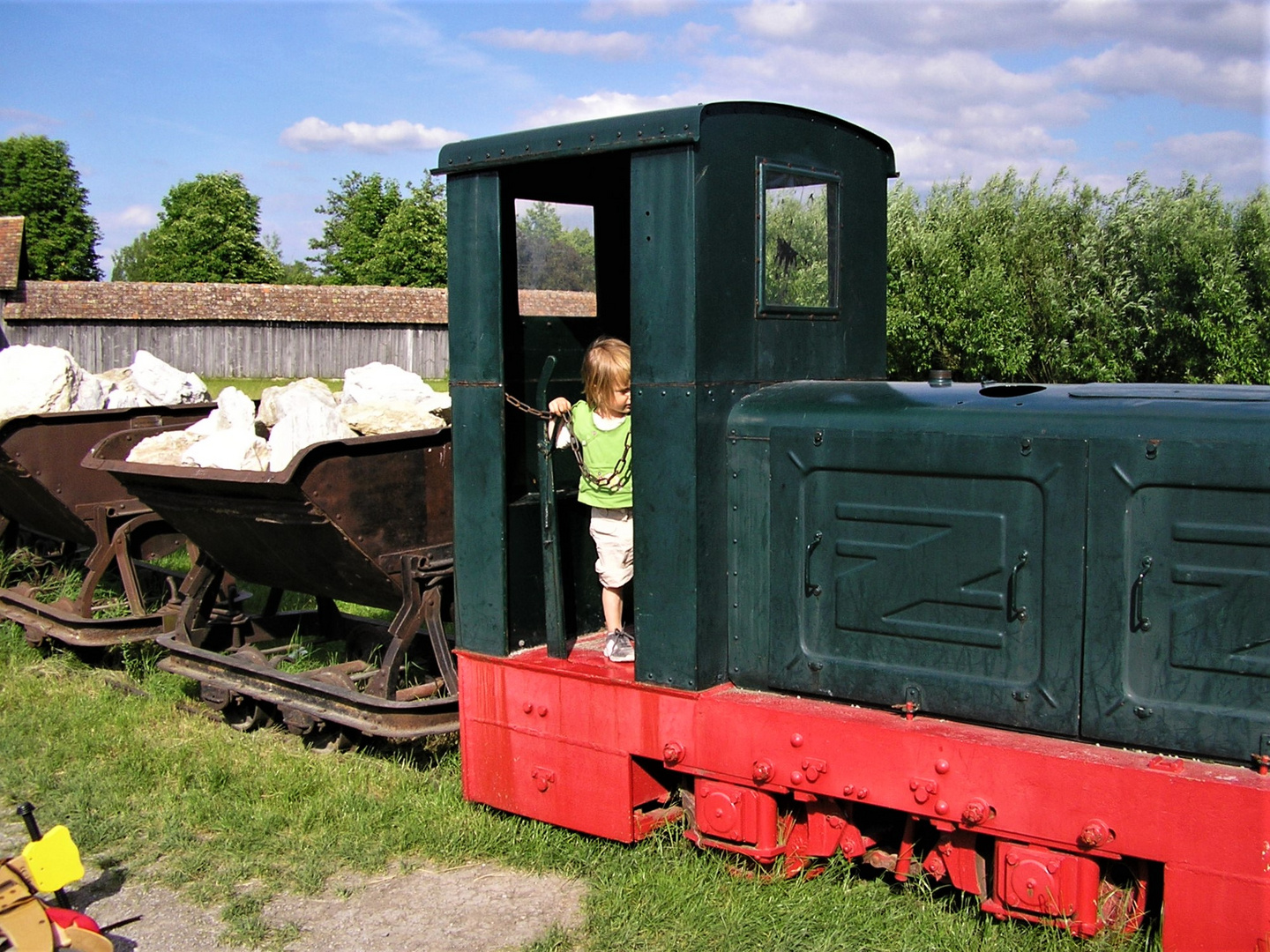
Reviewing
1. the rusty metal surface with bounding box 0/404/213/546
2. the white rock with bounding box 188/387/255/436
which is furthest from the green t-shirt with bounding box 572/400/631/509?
the rusty metal surface with bounding box 0/404/213/546

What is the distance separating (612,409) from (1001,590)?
1.65 m

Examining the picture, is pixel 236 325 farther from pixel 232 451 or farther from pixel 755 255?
pixel 755 255

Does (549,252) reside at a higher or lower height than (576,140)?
lower

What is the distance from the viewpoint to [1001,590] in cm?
368

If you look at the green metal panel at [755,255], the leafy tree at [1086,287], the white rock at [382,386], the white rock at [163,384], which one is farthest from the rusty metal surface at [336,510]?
the leafy tree at [1086,287]

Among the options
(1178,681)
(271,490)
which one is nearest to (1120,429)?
(1178,681)

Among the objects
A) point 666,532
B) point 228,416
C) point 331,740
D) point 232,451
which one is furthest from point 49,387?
point 666,532

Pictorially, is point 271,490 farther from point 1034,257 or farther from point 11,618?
point 1034,257

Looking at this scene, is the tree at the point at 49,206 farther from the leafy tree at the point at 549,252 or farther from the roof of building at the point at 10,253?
the leafy tree at the point at 549,252

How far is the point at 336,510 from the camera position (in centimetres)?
552

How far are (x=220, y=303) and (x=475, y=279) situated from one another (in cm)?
3103

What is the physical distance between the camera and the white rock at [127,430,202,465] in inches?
272

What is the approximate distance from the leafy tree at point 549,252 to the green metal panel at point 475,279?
0.21m

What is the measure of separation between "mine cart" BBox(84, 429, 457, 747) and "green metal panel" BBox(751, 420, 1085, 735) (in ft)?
6.70
